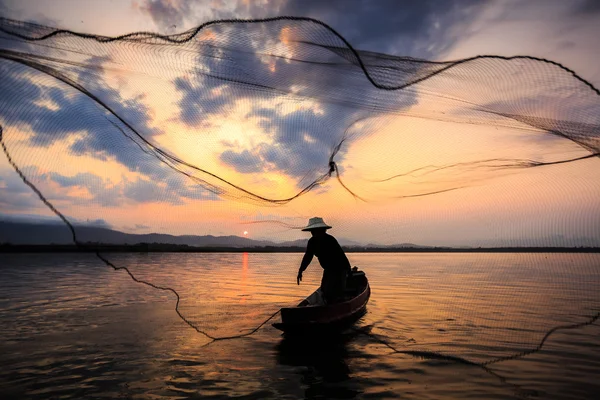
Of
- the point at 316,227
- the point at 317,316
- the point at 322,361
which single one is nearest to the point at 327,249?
the point at 316,227

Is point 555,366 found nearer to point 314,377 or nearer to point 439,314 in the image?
point 314,377

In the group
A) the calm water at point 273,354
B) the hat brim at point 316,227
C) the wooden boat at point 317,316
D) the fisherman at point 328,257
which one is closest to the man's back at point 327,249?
the fisherman at point 328,257

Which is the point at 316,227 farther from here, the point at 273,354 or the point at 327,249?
the point at 273,354

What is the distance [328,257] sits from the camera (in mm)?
10578

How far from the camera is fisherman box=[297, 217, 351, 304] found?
10453 mm

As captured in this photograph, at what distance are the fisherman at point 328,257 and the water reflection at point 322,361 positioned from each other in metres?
1.16

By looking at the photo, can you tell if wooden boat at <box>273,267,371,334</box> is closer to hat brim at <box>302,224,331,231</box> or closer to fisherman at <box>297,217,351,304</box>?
fisherman at <box>297,217,351,304</box>

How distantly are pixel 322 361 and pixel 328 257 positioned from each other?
9.26 ft

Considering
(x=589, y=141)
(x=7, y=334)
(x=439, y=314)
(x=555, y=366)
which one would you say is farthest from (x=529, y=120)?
(x=7, y=334)

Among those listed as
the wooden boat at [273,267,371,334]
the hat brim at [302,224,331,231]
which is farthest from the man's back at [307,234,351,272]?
the wooden boat at [273,267,371,334]

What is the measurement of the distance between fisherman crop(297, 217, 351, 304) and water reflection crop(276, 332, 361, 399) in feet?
3.80

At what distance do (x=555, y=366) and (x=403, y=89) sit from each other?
6386 mm

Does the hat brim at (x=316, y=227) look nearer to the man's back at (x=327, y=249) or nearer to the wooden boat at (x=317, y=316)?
the man's back at (x=327, y=249)

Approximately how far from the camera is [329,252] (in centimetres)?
1051
